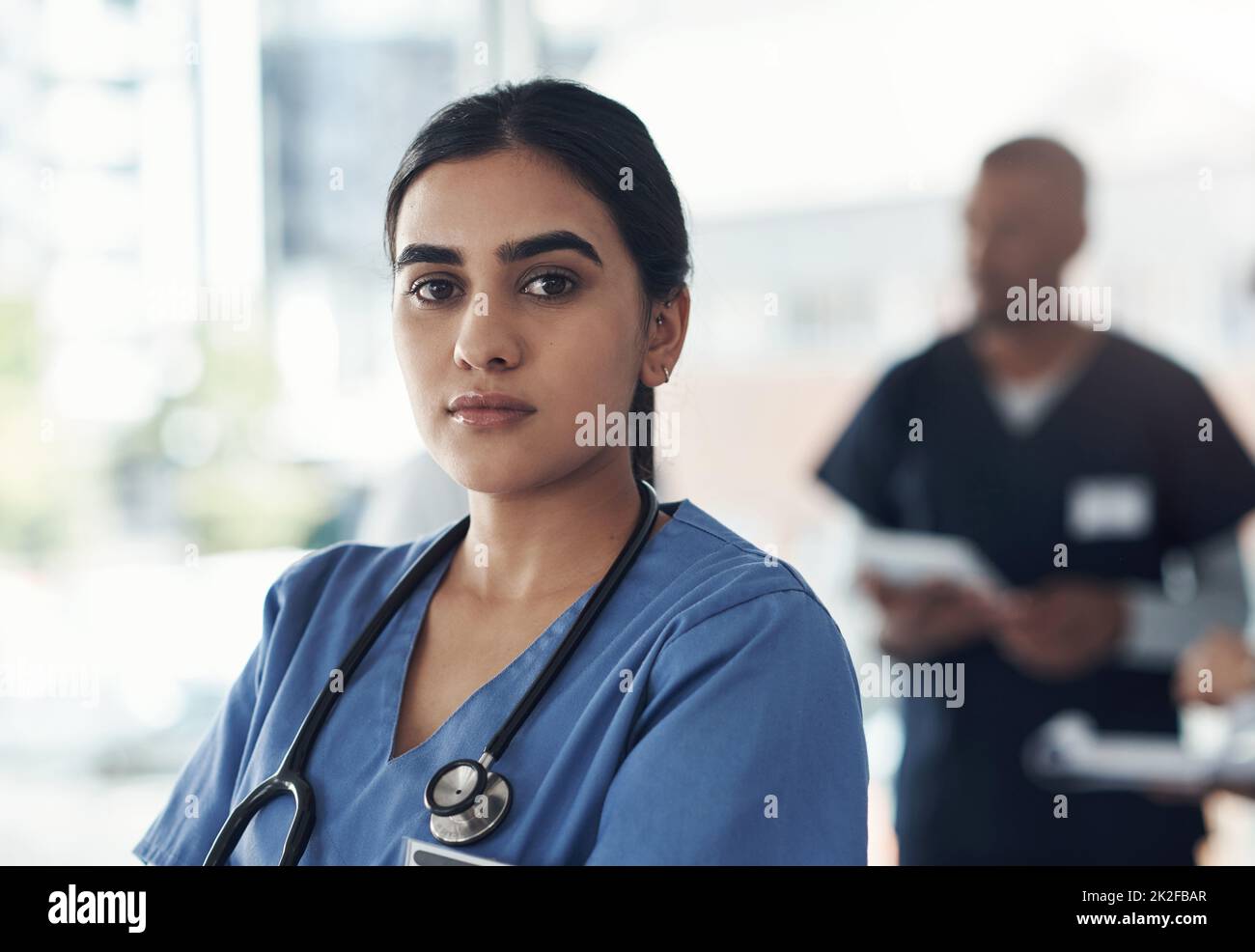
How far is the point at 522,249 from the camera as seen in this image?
27.1 inches

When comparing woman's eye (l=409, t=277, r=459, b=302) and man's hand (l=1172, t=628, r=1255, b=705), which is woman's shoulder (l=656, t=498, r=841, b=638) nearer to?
woman's eye (l=409, t=277, r=459, b=302)

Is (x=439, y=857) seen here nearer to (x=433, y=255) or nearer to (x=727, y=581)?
(x=727, y=581)

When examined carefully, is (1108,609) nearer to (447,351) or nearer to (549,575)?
(549,575)

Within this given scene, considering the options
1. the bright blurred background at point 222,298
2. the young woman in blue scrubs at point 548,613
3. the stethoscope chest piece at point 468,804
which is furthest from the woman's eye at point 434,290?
the bright blurred background at point 222,298

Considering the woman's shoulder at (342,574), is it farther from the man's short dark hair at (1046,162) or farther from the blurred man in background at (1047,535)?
the man's short dark hair at (1046,162)

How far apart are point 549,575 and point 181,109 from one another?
196 centimetres

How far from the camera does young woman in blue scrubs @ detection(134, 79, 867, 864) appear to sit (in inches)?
24.0

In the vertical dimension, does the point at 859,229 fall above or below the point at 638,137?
above

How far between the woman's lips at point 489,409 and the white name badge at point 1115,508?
0.98 meters

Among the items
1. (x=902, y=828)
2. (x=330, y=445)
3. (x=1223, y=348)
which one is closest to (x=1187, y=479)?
(x=902, y=828)

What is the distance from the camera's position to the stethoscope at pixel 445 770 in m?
0.64

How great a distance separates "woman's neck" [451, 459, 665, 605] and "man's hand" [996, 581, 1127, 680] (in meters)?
0.83

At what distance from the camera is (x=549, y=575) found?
766 mm
